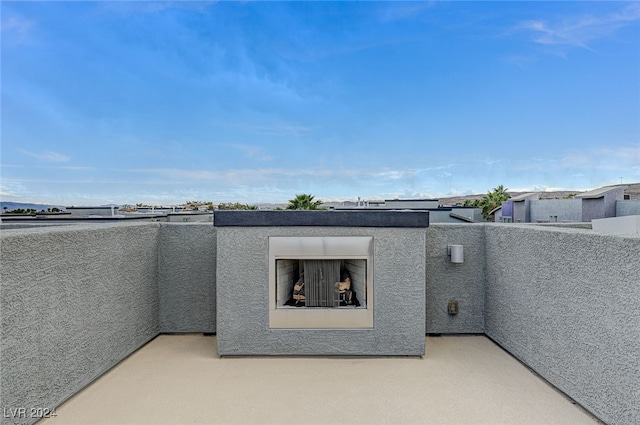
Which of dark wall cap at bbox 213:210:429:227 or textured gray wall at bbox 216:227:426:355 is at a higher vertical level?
dark wall cap at bbox 213:210:429:227

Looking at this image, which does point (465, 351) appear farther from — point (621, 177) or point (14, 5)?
point (621, 177)

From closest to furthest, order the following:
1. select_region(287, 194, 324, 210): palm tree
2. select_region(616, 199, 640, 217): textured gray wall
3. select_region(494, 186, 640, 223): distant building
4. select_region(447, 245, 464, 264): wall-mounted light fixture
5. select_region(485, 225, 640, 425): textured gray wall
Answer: select_region(485, 225, 640, 425): textured gray wall → select_region(447, 245, 464, 264): wall-mounted light fixture → select_region(616, 199, 640, 217): textured gray wall → select_region(494, 186, 640, 223): distant building → select_region(287, 194, 324, 210): palm tree

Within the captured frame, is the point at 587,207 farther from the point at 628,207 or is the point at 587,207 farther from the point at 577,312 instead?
the point at 577,312

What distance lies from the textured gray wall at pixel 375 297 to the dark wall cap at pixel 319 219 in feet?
0.32

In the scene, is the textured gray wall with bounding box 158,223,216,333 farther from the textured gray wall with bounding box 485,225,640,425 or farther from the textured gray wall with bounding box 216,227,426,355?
the textured gray wall with bounding box 485,225,640,425

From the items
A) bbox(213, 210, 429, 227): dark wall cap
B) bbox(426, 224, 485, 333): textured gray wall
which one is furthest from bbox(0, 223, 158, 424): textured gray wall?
bbox(426, 224, 485, 333): textured gray wall

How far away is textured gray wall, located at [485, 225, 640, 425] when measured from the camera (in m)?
2.87

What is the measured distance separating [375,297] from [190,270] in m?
3.34

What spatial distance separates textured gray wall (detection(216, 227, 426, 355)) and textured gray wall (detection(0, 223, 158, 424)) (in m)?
1.47

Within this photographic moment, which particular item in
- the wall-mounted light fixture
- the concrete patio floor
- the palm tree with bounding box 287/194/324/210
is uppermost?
the palm tree with bounding box 287/194/324/210

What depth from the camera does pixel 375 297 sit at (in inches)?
183

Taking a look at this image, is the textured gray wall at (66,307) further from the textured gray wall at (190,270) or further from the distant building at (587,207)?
the distant building at (587,207)

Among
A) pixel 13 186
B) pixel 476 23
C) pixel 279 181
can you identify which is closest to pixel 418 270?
pixel 476 23

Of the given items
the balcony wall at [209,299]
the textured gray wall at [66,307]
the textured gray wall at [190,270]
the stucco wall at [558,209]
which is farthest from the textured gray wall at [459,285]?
the stucco wall at [558,209]
